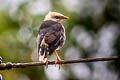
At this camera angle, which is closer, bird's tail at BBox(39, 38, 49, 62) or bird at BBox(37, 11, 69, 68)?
bird's tail at BBox(39, 38, 49, 62)

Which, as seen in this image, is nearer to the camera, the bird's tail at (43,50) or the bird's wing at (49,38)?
the bird's tail at (43,50)

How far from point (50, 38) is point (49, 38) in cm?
1

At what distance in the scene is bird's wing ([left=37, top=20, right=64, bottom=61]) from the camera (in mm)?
5188

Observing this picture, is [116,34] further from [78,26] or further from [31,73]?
[31,73]

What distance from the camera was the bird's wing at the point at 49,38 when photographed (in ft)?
17.0

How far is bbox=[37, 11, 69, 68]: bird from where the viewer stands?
16.9ft

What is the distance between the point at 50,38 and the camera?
17.9 feet

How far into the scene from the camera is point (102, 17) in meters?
10.2

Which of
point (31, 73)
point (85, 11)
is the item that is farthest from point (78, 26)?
point (31, 73)

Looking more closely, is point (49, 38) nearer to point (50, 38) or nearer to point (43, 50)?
point (50, 38)

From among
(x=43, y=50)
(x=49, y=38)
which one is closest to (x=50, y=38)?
(x=49, y=38)

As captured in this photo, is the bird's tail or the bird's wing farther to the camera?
the bird's wing

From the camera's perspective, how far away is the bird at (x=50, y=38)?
5.16m

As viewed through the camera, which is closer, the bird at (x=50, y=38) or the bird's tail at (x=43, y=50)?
the bird's tail at (x=43, y=50)
